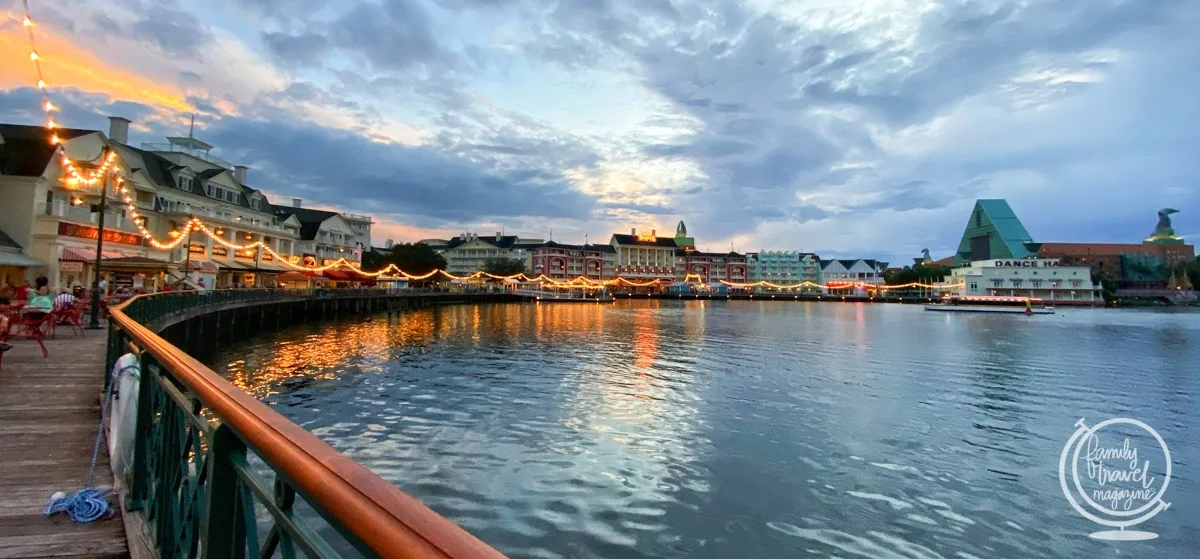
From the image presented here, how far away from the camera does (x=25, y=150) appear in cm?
3105

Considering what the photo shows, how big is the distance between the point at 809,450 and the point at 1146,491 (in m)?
5.26

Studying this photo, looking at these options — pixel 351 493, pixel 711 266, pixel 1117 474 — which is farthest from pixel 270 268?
pixel 711 266

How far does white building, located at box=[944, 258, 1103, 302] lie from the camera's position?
410ft

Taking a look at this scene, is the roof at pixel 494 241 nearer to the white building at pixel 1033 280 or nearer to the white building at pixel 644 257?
the white building at pixel 644 257

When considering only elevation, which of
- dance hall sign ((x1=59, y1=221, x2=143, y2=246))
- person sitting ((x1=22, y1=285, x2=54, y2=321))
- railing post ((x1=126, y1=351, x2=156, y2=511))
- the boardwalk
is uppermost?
dance hall sign ((x1=59, y1=221, x2=143, y2=246))

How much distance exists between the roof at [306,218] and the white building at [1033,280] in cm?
13072

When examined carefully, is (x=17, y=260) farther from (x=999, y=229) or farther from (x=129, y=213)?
(x=999, y=229)

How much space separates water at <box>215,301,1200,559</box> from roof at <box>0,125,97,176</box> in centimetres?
1741

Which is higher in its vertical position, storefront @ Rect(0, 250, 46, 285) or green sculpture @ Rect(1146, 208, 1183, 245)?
green sculpture @ Rect(1146, 208, 1183, 245)

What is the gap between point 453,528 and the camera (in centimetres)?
120

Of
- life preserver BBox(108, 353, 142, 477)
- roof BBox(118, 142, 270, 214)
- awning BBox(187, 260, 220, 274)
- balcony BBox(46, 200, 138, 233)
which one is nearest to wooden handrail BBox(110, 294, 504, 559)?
life preserver BBox(108, 353, 142, 477)

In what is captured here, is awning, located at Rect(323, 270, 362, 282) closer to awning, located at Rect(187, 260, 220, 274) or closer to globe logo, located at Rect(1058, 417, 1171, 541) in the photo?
awning, located at Rect(187, 260, 220, 274)

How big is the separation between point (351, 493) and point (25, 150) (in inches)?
1673

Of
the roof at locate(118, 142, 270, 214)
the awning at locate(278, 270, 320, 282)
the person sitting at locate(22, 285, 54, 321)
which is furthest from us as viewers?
the awning at locate(278, 270, 320, 282)
